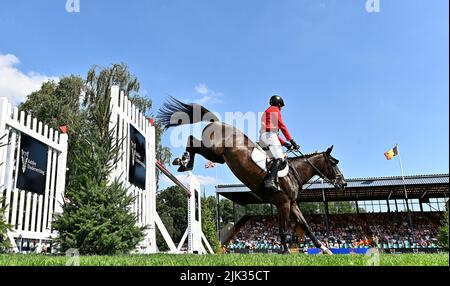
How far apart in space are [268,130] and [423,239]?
101 ft

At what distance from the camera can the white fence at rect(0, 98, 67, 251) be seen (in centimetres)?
775

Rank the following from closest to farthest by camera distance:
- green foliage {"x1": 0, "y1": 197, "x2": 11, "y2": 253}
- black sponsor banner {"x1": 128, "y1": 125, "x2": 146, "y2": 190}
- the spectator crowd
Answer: green foliage {"x1": 0, "y1": 197, "x2": 11, "y2": 253}, black sponsor banner {"x1": 128, "y1": 125, "x2": 146, "y2": 190}, the spectator crowd

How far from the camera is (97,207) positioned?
21.1 feet

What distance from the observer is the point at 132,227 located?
6.85 metres

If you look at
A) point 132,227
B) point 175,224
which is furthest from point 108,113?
point 175,224

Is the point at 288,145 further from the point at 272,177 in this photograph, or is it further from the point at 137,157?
the point at 137,157

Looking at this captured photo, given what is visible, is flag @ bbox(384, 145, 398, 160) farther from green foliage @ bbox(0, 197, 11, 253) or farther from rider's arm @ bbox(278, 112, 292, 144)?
green foliage @ bbox(0, 197, 11, 253)

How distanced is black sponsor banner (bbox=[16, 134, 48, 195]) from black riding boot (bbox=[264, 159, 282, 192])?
6.05 metres

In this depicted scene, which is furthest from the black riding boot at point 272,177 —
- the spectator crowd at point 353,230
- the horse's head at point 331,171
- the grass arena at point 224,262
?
the spectator crowd at point 353,230

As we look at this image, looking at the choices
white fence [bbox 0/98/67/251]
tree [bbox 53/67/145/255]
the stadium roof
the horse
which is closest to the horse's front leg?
the horse

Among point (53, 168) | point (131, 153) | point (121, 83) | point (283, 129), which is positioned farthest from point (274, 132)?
point (121, 83)

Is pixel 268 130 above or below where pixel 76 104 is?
below

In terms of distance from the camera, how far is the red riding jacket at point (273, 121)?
6.33 meters
